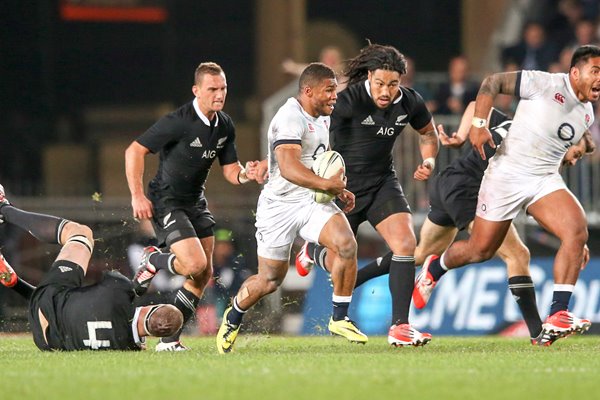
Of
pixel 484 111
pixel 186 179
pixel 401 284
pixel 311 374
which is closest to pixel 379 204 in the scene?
pixel 401 284

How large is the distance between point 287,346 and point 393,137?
194cm

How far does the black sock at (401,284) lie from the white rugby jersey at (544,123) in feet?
3.65

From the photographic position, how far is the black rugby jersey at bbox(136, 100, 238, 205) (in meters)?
11.1

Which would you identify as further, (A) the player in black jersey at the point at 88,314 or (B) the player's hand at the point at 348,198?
(B) the player's hand at the point at 348,198

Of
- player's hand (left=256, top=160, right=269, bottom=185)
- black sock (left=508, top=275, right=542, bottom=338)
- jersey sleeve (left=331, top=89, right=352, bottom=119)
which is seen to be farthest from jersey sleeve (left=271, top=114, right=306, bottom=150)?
black sock (left=508, top=275, right=542, bottom=338)

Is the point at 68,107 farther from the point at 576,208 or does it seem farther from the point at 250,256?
the point at 576,208

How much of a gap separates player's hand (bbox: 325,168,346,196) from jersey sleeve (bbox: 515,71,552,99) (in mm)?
1642

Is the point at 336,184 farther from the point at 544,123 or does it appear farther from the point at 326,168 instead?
the point at 544,123

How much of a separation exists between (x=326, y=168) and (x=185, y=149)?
4.69 feet

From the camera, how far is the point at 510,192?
10.9 m

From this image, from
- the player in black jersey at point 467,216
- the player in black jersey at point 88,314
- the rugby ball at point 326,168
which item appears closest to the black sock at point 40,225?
the player in black jersey at point 88,314

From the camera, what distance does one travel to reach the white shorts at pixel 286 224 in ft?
34.4

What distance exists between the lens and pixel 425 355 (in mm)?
9805

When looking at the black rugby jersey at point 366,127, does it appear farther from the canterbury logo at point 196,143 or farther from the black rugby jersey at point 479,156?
the canterbury logo at point 196,143
